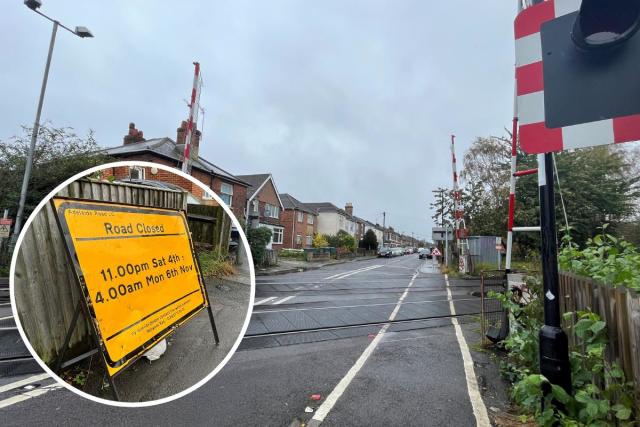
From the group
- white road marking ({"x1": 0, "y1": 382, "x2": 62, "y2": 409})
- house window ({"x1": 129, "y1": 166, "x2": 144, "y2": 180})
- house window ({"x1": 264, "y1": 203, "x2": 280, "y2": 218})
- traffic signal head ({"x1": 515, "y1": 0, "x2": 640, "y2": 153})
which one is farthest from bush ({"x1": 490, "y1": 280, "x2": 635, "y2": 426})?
house window ({"x1": 264, "y1": 203, "x2": 280, "y2": 218})

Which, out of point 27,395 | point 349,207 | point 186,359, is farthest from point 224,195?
point 349,207

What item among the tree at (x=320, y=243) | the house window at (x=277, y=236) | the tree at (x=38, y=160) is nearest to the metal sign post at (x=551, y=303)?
the tree at (x=38, y=160)

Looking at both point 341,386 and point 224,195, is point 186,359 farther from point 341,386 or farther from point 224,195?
point 341,386

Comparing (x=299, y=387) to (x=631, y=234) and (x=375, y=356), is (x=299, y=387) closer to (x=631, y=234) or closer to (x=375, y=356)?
(x=375, y=356)

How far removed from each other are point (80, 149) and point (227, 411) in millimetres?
17093

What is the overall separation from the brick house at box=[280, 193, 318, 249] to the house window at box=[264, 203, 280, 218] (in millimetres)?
4103

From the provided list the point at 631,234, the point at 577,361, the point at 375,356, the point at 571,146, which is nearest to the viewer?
the point at 571,146

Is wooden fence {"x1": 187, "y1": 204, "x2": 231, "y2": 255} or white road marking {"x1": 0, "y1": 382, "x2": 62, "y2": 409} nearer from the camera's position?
wooden fence {"x1": 187, "y1": 204, "x2": 231, "y2": 255}

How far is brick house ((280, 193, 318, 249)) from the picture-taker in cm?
4594

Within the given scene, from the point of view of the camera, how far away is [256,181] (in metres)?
39.7

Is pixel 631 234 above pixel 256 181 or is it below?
below

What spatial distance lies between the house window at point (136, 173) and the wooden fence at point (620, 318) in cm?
249

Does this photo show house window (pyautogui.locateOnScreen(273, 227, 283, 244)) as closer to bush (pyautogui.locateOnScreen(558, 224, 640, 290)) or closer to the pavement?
bush (pyautogui.locateOnScreen(558, 224, 640, 290))

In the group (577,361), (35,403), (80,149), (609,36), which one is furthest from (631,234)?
(80,149)
